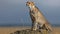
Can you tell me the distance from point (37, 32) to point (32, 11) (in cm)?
271

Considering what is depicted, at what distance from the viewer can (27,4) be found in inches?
473

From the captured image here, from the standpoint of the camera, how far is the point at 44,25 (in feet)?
41.0

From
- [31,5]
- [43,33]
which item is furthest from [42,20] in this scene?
[43,33]

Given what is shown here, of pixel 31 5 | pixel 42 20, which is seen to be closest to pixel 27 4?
pixel 31 5

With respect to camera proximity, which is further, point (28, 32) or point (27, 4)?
point (27, 4)

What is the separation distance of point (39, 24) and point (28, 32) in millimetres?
2527

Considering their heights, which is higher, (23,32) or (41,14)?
(41,14)

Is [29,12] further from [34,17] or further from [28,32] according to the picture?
[28,32]

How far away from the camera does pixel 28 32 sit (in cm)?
1012

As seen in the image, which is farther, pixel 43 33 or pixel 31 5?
pixel 31 5

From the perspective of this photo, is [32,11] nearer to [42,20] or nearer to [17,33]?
[42,20]

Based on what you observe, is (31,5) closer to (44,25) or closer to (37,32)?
(44,25)

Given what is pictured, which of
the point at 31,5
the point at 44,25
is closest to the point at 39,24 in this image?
the point at 44,25

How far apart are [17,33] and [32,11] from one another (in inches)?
112
